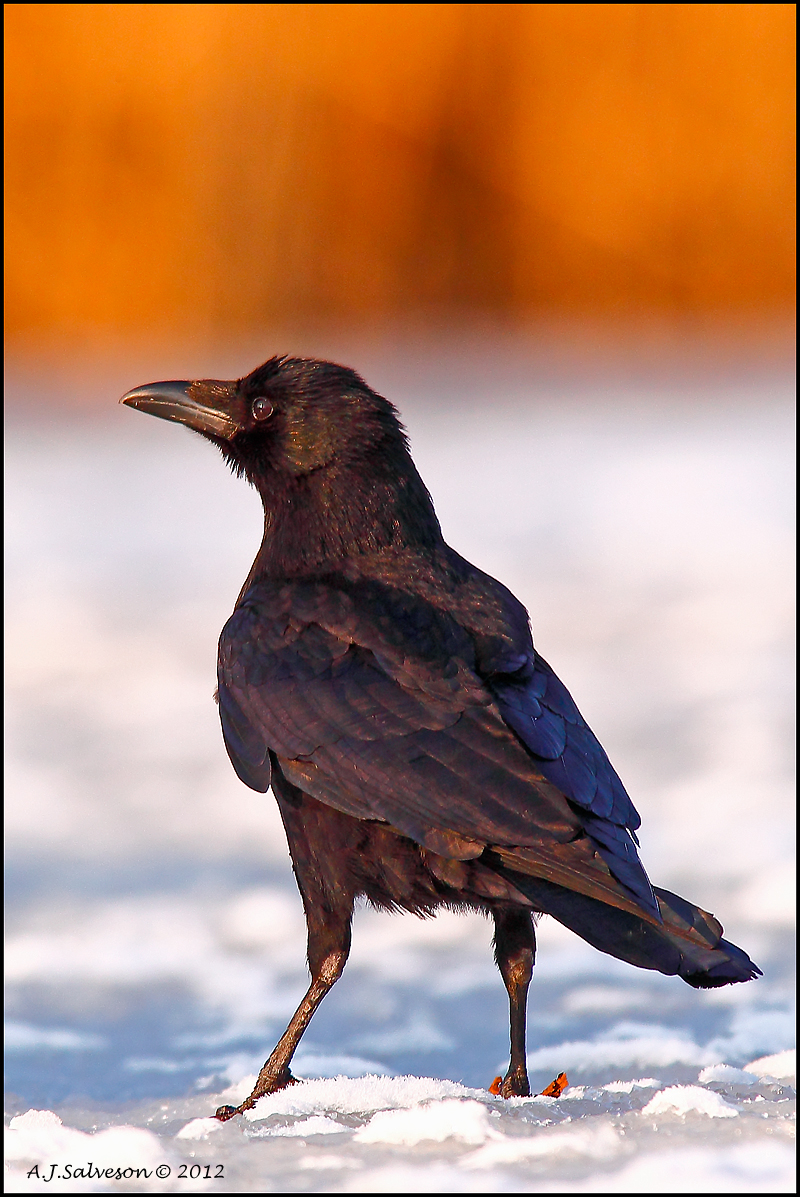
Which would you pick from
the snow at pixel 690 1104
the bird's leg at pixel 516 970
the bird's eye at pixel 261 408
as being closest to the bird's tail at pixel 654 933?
the snow at pixel 690 1104

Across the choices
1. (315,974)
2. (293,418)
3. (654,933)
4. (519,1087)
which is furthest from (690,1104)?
(293,418)

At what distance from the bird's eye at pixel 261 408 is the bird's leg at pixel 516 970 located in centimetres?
170

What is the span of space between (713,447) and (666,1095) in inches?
457

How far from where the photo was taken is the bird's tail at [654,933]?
3400mm

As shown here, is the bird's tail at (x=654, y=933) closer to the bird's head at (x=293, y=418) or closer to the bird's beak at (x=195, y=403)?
the bird's head at (x=293, y=418)

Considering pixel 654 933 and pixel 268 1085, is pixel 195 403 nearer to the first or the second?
pixel 268 1085

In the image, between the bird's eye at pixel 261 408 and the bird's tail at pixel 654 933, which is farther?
the bird's eye at pixel 261 408

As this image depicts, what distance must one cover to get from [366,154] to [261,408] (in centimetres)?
1056

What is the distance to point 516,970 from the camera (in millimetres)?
4035

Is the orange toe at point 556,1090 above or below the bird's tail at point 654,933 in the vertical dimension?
below

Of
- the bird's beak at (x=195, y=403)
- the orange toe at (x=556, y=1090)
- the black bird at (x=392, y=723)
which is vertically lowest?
the orange toe at (x=556, y=1090)

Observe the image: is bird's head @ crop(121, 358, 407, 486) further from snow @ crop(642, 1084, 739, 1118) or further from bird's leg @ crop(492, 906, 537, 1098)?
snow @ crop(642, 1084, 739, 1118)

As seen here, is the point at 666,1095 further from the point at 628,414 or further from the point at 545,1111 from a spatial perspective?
the point at 628,414

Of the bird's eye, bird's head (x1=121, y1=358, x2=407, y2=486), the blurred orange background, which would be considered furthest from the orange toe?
the blurred orange background
